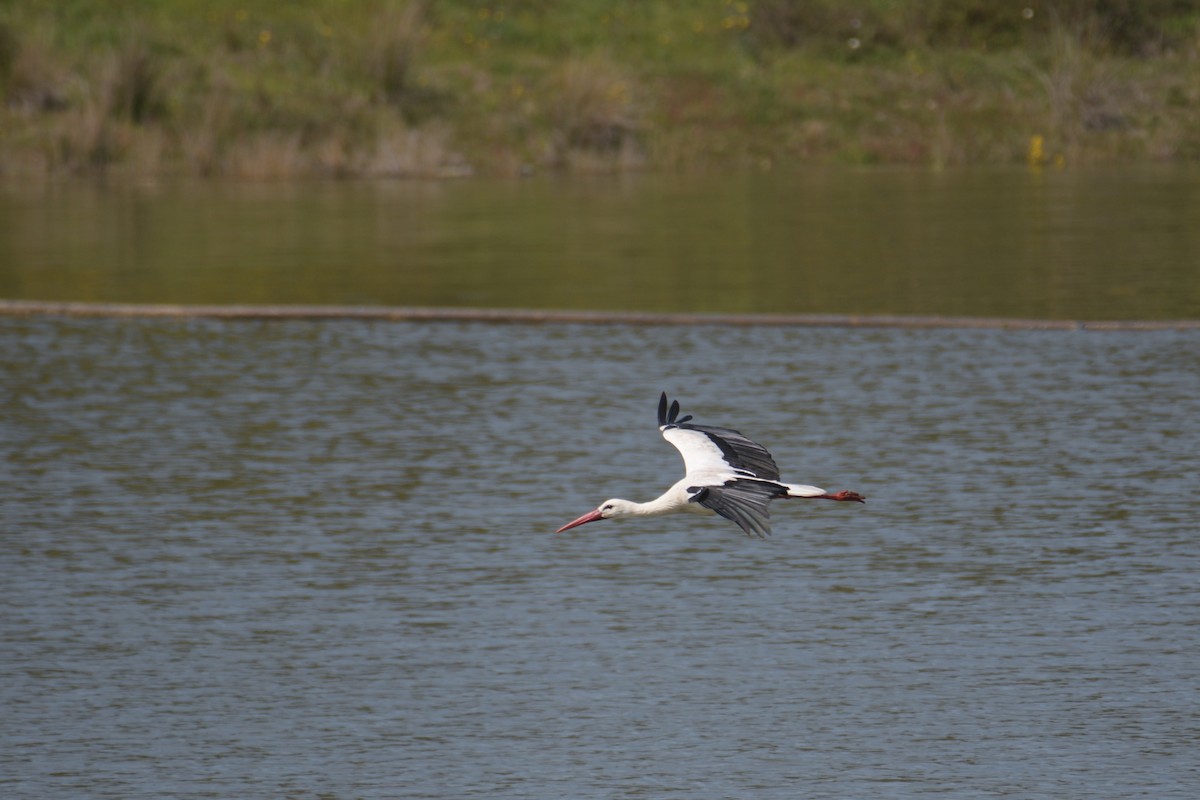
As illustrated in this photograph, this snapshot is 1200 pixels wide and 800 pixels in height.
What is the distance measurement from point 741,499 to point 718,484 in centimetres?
24

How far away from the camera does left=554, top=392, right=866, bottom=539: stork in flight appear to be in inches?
270

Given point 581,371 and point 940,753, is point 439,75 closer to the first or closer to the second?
point 581,371

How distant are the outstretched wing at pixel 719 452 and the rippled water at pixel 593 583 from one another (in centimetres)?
67

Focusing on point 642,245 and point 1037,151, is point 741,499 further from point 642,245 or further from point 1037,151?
point 1037,151

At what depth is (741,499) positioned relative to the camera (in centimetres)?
692

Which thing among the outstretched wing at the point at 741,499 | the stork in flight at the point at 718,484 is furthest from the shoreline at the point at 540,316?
the outstretched wing at the point at 741,499

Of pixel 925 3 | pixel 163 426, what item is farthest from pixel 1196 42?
pixel 163 426

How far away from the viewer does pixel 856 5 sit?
4384cm

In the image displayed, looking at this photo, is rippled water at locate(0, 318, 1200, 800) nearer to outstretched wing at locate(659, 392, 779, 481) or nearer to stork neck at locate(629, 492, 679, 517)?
stork neck at locate(629, 492, 679, 517)

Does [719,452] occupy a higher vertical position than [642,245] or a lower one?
higher

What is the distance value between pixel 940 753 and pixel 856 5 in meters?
38.6

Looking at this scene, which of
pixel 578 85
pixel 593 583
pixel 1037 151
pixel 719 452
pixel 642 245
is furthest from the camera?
pixel 1037 151

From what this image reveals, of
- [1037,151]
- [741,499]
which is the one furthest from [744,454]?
[1037,151]

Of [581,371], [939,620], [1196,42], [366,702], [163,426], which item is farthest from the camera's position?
[1196,42]
